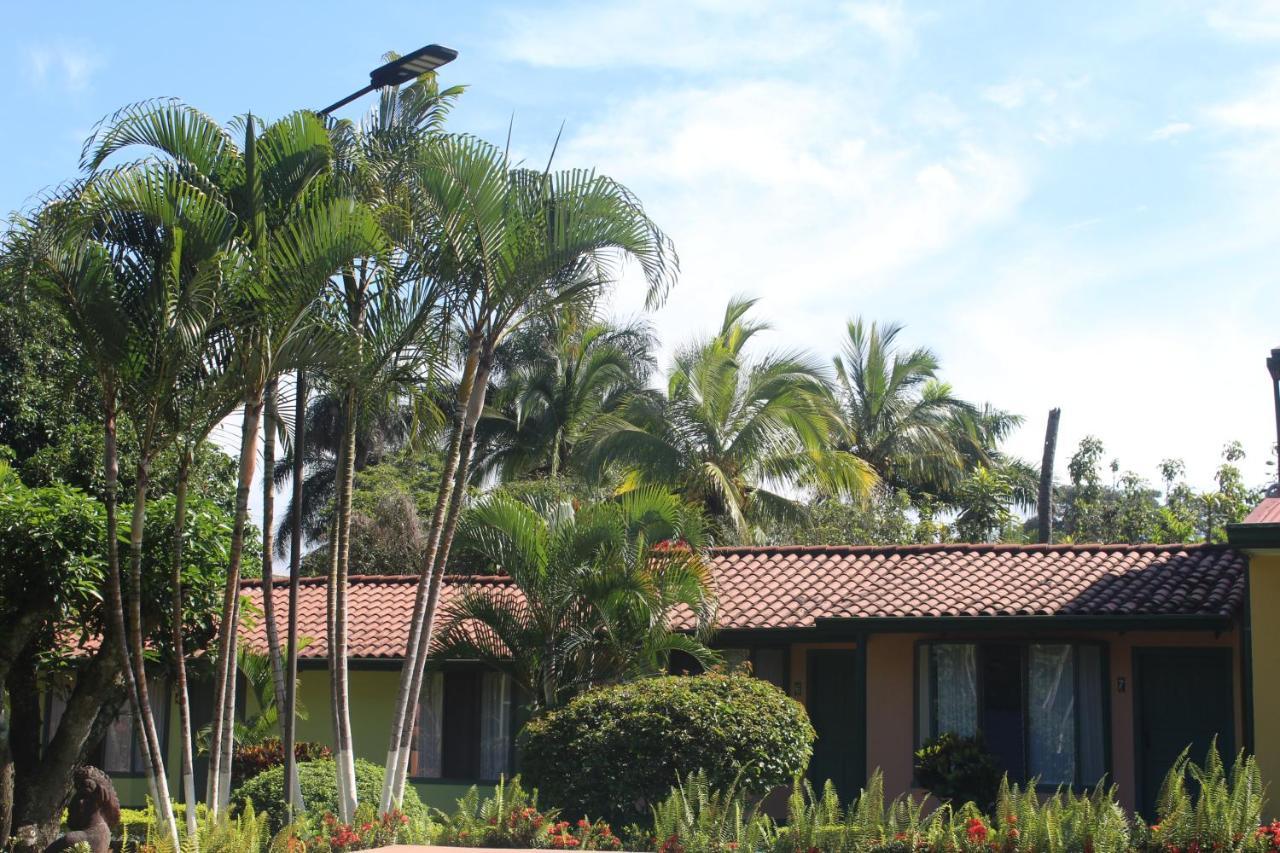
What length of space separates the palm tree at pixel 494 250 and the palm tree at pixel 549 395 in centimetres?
2159

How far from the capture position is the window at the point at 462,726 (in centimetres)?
1981

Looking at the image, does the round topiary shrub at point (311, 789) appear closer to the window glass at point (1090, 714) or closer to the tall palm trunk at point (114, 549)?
the tall palm trunk at point (114, 549)

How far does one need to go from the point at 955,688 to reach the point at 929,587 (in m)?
1.27

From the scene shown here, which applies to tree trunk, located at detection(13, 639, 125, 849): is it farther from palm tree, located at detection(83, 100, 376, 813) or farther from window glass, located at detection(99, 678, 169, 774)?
window glass, located at detection(99, 678, 169, 774)

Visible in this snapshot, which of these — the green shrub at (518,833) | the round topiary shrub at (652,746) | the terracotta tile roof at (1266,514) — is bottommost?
the green shrub at (518,833)

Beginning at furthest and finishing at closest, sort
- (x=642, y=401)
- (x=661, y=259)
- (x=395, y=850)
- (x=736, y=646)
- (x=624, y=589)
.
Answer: (x=642, y=401) → (x=736, y=646) → (x=624, y=589) → (x=661, y=259) → (x=395, y=850)

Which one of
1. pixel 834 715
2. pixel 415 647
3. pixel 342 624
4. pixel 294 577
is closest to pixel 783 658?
pixel 834 715

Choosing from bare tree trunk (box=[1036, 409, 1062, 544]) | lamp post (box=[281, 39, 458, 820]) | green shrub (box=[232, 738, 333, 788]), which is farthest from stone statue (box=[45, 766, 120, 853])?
bare tree trunk (box=[1036, 409, 1062, 544])

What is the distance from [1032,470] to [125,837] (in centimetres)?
3060

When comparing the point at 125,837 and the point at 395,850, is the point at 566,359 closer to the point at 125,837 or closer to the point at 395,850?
the point at 125,837

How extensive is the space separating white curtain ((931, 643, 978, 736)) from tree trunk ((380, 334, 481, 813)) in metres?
6.92

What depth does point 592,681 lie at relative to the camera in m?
16.2

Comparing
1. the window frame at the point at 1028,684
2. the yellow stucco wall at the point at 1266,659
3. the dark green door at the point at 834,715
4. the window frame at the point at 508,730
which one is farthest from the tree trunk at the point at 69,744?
the yellow stucco wall at the point at 1266,659

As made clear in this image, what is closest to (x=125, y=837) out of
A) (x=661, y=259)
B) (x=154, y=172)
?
(x=154, y=172)
